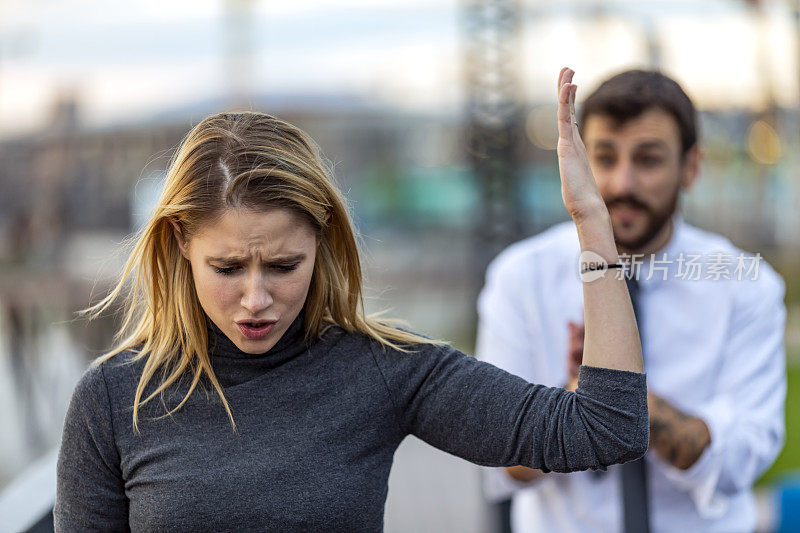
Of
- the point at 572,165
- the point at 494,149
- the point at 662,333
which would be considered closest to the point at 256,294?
the point at 572,165

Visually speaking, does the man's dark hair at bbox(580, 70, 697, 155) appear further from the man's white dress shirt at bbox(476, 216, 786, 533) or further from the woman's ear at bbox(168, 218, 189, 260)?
the woman's ear at bbox(168, 218, 189, 260)

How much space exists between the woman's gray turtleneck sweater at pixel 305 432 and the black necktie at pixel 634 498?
79 centimetres

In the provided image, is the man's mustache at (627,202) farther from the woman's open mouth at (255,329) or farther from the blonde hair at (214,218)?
the woman's open mouth at (255,329)

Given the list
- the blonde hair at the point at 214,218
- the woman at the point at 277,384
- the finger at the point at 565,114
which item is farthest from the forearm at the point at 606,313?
the blonde hair at the point at 214,218

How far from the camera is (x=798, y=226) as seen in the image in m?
18.5

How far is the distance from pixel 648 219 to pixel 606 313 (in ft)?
2.83

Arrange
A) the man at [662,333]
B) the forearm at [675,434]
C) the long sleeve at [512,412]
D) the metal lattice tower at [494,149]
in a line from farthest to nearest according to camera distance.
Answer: the metal lattice tower at [494,149] < the man at [662,333] < the forearm at [675,434] < the long sleeve at [512,412]

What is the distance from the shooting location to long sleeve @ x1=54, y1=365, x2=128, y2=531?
1414 millimetres

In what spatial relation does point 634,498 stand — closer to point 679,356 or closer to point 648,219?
point 679,356

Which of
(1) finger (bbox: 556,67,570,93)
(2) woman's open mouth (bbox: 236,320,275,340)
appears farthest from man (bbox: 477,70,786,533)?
(2) woman's open mouth (bbox: 236,320,275,340)

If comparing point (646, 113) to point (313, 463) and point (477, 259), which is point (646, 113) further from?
point (477, 259)

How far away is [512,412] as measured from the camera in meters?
1.38

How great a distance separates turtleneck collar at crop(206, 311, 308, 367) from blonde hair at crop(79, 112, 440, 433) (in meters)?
0.02

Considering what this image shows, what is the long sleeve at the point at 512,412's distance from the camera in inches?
51.6
